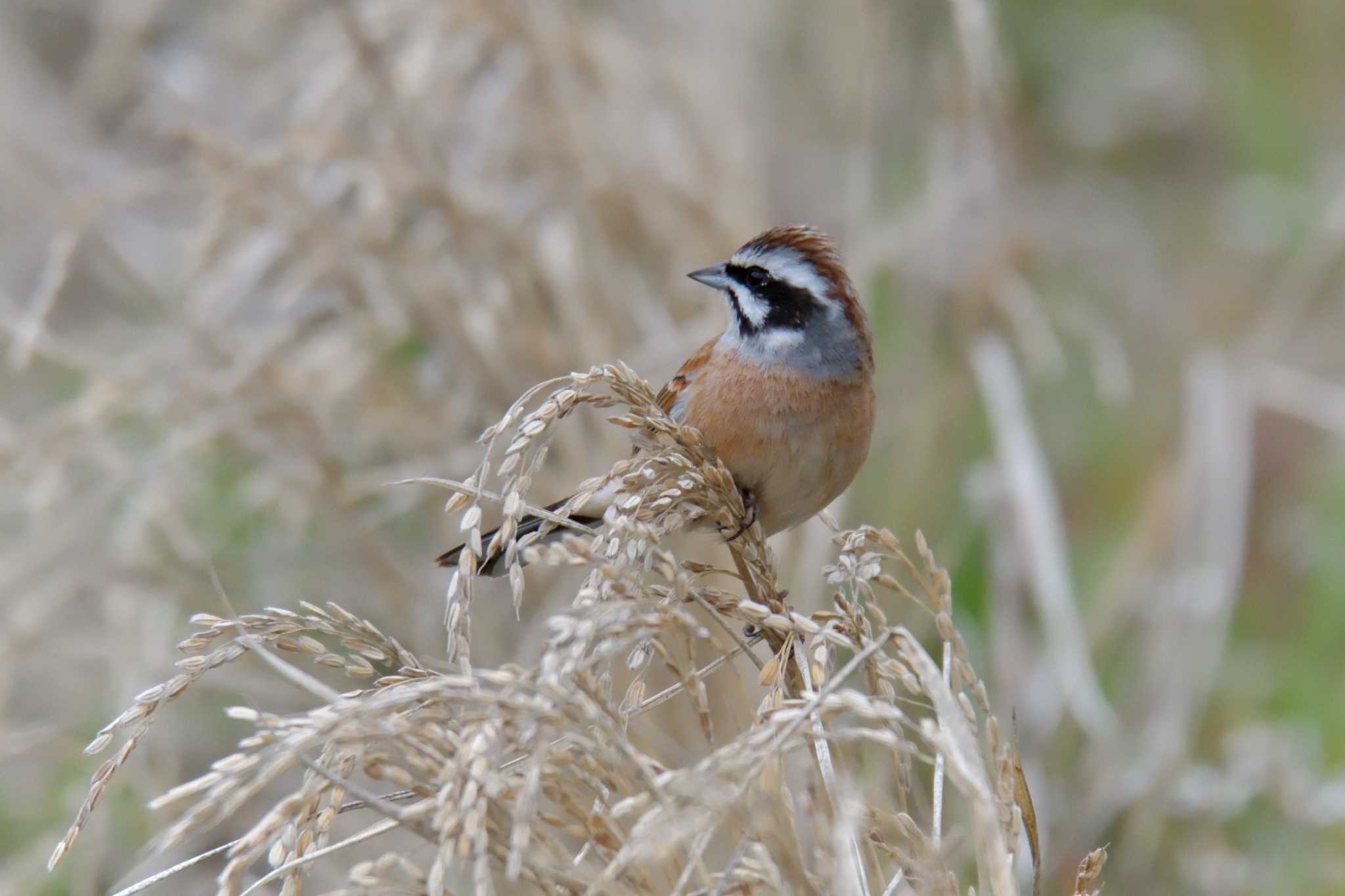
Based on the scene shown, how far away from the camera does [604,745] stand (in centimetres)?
162

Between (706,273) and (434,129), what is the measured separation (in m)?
2.08

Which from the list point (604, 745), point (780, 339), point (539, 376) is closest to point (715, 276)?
point (780, 339)

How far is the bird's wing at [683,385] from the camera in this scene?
10.5 feet

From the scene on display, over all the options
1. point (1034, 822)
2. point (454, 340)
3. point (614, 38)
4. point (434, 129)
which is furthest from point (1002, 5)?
point (1034, 822)

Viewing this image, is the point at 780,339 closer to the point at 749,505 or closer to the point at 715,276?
the point at 715,276

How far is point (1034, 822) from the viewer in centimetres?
176

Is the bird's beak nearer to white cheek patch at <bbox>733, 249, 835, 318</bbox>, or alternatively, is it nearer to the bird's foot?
white cheek patch at <bbox>733, 249, 835, 318</bbox>

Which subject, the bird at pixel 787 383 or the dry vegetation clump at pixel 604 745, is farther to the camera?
the bird at pixel 787 383

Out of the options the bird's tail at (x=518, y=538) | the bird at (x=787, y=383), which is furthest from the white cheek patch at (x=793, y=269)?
the bird's tail at (x=518, y=538)

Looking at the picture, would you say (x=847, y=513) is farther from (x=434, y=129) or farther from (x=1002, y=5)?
(x=1002, y=5)

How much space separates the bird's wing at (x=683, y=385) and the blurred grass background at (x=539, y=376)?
719 mm

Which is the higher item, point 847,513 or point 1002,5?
point 1002,5

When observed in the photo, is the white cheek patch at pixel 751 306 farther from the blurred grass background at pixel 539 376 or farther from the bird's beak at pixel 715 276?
the blurred grass background at pixel 539 376

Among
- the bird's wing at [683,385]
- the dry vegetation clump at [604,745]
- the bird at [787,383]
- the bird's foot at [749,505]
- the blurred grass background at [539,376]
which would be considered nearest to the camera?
the dry vegetation clump at [604,745]
